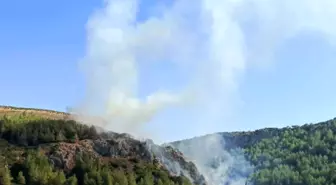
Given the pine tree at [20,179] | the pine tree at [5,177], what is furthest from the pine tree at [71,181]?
the pine tree at [5,177]

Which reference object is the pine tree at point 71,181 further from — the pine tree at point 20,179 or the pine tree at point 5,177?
the pine tree at point 5,177

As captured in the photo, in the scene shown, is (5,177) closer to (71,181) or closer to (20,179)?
(20,179)

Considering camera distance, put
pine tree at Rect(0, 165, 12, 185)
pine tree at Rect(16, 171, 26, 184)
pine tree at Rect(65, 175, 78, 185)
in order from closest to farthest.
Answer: pine tree at Rect(0, 165, 12, 185) → pine tree at Rect(16, 171, 26, 184) → pine tree at Rect(65, 175, 78, 185)

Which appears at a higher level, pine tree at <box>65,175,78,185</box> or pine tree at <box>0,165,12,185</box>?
pine tree at <box>0,165,12,185</box>

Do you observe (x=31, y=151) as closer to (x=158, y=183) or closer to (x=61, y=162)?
(x=61, y=162)

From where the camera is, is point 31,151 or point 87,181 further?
point 31,151

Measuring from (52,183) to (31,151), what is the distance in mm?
30413

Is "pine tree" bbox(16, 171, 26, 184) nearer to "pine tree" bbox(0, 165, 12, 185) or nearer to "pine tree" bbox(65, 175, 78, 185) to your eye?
"pine tree" bbox(0, 165, 12, 185)

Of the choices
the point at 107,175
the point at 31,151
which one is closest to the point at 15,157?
the point at 31,151

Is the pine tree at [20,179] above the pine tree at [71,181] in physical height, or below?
above

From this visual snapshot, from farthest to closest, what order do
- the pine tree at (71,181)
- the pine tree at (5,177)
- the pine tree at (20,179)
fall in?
1. the pine tree at (71,181)
2. the pine tree at (20,179)
3. the pine tree at (5,177)

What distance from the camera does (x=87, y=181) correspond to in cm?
17875

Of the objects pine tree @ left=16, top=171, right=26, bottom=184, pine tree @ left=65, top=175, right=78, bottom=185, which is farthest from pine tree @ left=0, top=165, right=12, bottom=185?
pine tree @ left=65, top=175, right=78, bottom=185

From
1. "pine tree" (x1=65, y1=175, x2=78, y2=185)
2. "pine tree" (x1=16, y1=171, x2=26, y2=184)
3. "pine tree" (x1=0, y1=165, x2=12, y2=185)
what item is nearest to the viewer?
"pine tree" (x1=0, y1=165, x2=12, y2=185)
